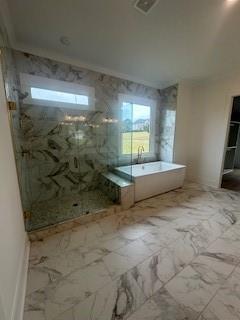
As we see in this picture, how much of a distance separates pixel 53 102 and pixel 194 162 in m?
3.59

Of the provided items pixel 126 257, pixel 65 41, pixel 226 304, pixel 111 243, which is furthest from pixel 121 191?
pixel 65 41

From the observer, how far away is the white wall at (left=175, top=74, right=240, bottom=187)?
342 cm

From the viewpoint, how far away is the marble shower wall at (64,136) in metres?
2.53

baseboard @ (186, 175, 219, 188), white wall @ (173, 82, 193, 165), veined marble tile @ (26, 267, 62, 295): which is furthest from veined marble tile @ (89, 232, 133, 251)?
baseboard @ (186, 175, 219, 188)

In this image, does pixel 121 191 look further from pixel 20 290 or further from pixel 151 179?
pixel 20 290

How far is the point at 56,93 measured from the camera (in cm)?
279

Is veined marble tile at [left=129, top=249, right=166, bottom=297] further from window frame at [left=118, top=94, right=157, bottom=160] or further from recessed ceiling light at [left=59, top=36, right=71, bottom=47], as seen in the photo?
recessed ceiling light at [left=59, top=36, right=71, bottom=47]

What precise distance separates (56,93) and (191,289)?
3.25m

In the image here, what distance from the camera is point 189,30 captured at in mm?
2184

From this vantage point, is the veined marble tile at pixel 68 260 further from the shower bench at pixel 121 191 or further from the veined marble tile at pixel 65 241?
the shower bench at pixel 121 191

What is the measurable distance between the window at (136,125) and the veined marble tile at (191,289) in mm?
2633

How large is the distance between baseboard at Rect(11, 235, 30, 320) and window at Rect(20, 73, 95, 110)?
2297 mm

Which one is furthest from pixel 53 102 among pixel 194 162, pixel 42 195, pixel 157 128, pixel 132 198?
pixel 194 162

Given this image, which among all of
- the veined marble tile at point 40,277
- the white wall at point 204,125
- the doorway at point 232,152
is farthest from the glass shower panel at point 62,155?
the doorway at point 232,152
